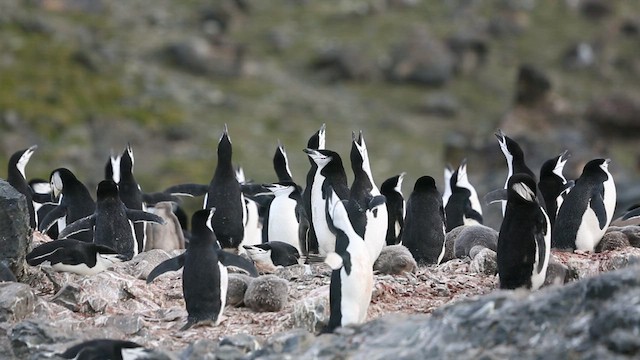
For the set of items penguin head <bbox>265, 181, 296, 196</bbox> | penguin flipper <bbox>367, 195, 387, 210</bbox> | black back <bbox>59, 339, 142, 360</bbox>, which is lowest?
black back <bbox>59, 339, 142, 360</bbox>

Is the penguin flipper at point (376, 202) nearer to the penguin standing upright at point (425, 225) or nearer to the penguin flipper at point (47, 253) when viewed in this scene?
the penguin standing upright at point (425, 225)

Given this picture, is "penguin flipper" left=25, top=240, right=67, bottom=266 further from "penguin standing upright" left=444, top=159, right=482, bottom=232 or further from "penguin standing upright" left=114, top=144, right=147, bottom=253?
"penguin standing upright" left=444, top=159, right=482, bottom=232

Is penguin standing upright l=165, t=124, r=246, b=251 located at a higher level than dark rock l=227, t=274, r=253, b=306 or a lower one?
higher

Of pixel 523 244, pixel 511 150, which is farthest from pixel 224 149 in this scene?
pixel 523 244

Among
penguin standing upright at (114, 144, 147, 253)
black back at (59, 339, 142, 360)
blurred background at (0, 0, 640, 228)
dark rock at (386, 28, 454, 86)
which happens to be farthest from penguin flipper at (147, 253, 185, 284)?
dark rock at (386, 28, 454, 86)

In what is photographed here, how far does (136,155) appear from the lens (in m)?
30.4

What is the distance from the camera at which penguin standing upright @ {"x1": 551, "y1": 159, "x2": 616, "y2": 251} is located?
10250 mm

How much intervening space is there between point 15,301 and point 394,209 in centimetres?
421

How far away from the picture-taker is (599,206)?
10312mm

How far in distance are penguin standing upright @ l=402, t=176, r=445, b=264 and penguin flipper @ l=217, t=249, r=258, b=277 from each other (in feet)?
7.55

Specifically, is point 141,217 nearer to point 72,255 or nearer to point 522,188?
point 72,255

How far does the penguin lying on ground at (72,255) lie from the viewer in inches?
364

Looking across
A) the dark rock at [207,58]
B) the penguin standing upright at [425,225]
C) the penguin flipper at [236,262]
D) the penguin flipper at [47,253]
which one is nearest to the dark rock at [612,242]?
the penguin standing upright at [425,225]

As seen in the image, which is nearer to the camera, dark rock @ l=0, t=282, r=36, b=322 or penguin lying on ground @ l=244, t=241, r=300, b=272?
dark rock @ l=0, t=282, r=36, b=322
